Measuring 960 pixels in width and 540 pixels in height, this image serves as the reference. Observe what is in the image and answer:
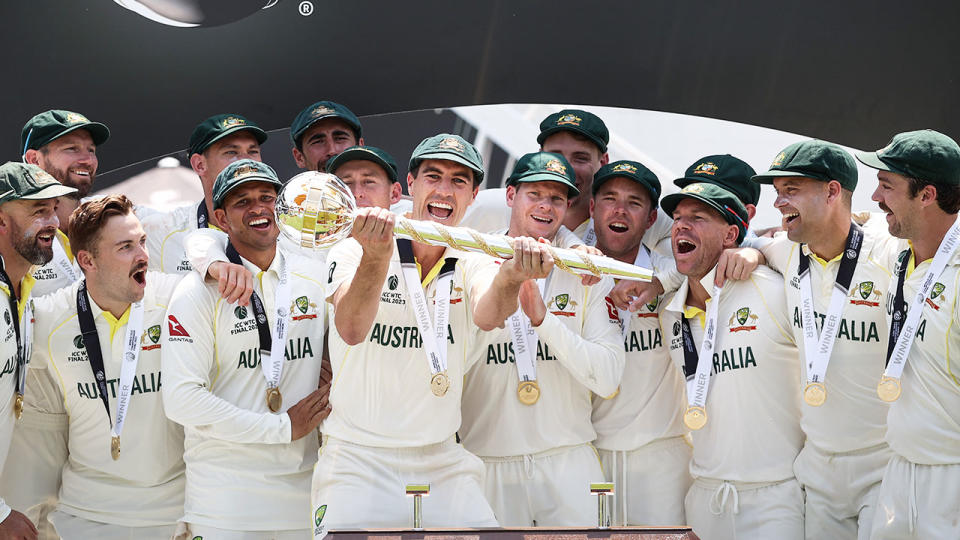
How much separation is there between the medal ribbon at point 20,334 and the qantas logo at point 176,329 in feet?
2.06

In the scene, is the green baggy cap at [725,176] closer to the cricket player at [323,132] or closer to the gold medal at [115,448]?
the cricket player at [323,132]

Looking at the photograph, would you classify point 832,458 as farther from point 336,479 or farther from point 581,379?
point 336,479

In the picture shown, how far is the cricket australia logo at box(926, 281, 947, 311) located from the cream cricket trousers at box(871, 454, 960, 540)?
2.10ft

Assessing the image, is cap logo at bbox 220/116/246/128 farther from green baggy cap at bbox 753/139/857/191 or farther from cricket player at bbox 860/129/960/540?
cricket player at bbox 860/129/960/540

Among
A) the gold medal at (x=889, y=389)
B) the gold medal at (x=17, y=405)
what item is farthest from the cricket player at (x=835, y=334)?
the gold medal at (x=17, y=405)

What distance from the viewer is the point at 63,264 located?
542 centimetres

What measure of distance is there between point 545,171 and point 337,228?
1643 millimetres

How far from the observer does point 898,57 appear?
640 cm

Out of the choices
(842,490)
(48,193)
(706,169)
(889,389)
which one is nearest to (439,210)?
(706,169)

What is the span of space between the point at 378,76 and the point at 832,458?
3381mm

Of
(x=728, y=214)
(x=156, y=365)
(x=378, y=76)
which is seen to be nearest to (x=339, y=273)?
(x=156, y=365)

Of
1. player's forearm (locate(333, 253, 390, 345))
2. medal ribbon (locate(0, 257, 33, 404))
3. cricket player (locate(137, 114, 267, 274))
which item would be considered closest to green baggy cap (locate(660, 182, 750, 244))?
player's forearm (locate(333, 253, 390, 345))

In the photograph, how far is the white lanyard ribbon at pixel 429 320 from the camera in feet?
14.6

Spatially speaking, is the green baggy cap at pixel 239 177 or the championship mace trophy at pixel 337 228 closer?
the championship mace trophy at pixel 337 228
